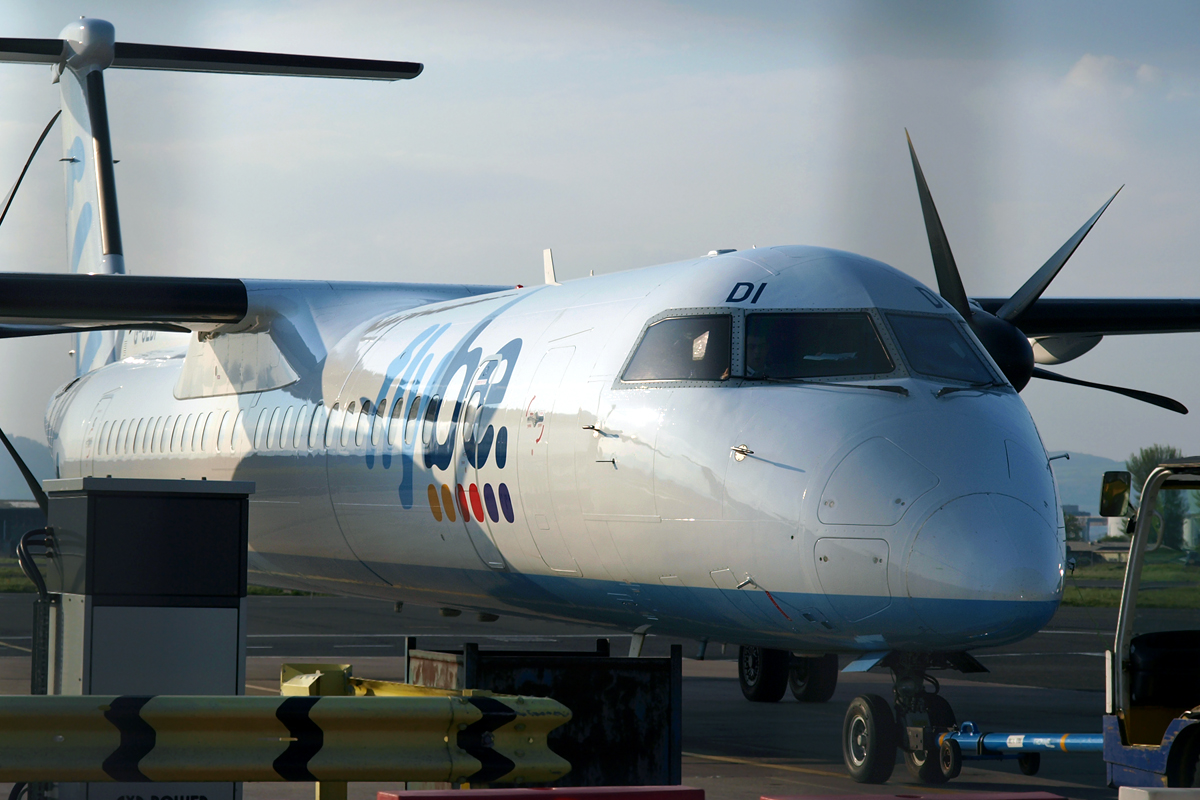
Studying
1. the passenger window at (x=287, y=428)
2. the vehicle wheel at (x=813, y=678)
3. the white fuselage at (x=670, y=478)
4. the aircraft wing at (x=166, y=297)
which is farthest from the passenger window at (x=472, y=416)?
the vehicle wheel at (x=813, y=678)

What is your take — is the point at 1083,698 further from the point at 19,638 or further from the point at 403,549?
the point at 19,638

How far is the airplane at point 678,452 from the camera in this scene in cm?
675

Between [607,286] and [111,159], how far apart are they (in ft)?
46.0

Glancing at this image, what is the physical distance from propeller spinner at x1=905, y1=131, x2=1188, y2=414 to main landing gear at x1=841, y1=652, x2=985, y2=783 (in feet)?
10.6

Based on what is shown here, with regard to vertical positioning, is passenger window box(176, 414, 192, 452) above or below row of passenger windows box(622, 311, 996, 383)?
below

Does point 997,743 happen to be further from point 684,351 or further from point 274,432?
point 274,432

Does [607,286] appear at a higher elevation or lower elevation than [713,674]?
higher

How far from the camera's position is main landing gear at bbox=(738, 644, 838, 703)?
541 inches

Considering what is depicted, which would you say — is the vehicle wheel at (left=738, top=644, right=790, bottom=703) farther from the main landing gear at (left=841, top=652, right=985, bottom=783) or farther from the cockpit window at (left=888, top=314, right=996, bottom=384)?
the cockpit window at (left=888, top=314, right=996, bottom=384)

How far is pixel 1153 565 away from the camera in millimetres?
8203

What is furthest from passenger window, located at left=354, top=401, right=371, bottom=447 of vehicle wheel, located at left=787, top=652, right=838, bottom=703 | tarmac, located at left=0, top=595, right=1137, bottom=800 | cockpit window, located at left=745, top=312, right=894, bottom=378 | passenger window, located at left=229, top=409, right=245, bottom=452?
vehicle wheel, located at left=787, top=652, right=838, bottom=703

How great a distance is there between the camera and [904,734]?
8.61 meters

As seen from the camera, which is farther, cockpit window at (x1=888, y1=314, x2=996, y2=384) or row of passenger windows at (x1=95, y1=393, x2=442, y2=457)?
row of passenger windows at (x1=95, y1=393, x2=442, y2=457)

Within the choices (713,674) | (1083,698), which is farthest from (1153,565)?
(713,674)
